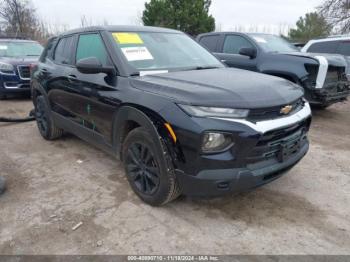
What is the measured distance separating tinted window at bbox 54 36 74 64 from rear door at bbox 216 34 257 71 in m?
3.40

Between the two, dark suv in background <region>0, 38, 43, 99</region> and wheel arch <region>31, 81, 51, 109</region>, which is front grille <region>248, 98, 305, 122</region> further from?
dark suv in background <region>0, 38, 43, 99</region>

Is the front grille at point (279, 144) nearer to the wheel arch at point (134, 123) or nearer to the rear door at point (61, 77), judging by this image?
the wheel arch at point (134, 123)

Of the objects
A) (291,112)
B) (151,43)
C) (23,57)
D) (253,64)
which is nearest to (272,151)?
(291,112)

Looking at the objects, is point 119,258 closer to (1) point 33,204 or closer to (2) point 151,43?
(1) point 33,204

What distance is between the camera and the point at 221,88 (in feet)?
8.80

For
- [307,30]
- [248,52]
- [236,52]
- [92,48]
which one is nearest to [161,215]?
[92,48]

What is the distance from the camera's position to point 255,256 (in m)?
2.40

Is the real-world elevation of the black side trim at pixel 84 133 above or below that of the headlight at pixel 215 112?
below

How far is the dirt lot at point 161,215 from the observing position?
2.55 metres

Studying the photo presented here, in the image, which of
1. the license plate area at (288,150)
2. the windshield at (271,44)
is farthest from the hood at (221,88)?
the windshield at (271,44)

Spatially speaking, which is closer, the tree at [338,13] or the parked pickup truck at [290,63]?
the parked pickup truck at [290,63]

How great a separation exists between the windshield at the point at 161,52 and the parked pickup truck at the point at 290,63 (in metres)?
1.94

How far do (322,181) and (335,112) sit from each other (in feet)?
13.8

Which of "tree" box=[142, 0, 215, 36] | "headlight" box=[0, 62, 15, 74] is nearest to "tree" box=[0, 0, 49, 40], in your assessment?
"tree" box=[142, 0, 215, 36]
